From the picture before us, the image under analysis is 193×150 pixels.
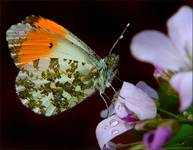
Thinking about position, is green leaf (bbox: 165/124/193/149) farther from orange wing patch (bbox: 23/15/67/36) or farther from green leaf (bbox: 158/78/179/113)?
orange wing patch (bbox: 23/15/67/36)

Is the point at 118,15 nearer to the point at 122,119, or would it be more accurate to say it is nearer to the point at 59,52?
the point at 59,52

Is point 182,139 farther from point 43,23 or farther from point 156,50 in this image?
point 43,23

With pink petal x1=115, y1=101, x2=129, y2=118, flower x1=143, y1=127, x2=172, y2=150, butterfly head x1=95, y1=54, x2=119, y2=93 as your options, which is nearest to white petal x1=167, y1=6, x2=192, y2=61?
flower x1=143, y1=127, x2=172, y2=150

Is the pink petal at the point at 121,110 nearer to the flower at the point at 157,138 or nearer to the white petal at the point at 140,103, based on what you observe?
the white petal at the point at 140,103

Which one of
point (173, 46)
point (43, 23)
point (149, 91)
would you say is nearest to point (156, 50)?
point (173, 46)

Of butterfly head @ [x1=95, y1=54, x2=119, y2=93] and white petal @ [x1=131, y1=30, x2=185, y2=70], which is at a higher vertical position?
white petal @ [x1=131, y1=30, x2=185, y2=70]

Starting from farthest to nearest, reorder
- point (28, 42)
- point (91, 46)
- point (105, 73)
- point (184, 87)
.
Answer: point (91, 46) < point (28, 42) < point (105, 73) < point (184, 87)
